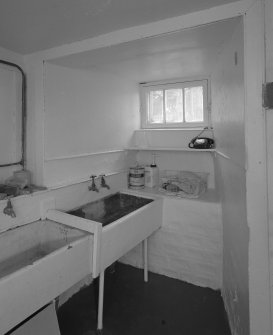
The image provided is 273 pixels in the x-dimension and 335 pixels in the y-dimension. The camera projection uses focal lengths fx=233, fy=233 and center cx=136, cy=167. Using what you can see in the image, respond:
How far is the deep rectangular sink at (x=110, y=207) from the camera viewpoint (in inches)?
61.7

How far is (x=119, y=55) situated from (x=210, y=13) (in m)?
0.63

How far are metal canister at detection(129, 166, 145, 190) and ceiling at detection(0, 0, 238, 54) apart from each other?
122 centimetres

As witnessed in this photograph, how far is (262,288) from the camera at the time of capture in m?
0.98

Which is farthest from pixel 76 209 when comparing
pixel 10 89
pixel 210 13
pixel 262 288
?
pixel 210 13

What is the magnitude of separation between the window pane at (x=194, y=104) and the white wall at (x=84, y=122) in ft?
1.84

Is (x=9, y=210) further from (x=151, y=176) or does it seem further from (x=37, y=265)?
(x=151, y=176)

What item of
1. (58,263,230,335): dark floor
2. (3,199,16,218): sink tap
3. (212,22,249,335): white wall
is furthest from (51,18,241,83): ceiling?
(58,263,230,335): dark floor

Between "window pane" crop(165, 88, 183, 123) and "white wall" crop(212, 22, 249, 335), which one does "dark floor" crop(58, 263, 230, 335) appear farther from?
"window pane" crop(165, 88, 183, 123)

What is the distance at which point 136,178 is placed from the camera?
7.32ft

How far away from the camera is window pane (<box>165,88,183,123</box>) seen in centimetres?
238

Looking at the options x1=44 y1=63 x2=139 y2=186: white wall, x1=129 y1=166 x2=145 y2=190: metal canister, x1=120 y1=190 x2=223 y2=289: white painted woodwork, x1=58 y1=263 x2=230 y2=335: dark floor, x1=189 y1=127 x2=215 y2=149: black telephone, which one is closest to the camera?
x1=58 y1=263 x2=230 y2=335: dark floor

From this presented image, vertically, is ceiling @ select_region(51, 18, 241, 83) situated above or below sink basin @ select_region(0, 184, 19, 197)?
above

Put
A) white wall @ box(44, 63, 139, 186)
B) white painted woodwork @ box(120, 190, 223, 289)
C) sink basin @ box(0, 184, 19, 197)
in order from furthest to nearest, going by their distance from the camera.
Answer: white painted woodwork @ box(120, 190, 223, 289) → white wall @ box(44, 63, 139, 186) → sink basin @ box(0, 184, 19, 197)

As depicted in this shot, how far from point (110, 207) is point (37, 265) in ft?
2.72
